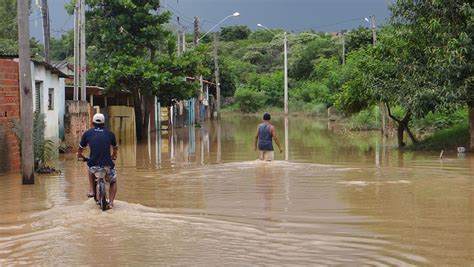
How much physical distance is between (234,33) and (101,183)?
10281 centimetres

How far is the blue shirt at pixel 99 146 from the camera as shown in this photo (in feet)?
34.8

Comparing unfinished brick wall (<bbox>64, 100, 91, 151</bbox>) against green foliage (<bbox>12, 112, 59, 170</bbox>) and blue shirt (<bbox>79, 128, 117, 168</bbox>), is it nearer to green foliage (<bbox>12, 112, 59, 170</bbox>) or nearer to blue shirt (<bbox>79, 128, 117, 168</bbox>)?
green foliage (<bbox>12, 112, 59, 170</bbox>)

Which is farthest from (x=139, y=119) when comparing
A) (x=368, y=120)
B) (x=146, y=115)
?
(x=368, y=120)

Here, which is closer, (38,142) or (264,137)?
(264,137)

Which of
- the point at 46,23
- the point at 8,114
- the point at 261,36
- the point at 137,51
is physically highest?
the point at 261,36

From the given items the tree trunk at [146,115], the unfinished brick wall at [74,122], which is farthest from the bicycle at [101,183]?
the tree trunk at [146,115]

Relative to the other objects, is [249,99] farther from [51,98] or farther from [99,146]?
[99,146]

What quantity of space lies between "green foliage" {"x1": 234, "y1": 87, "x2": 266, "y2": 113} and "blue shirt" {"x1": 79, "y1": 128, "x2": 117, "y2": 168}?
6402cm

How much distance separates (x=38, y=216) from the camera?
10.4m

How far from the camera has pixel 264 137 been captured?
1730 centimetres

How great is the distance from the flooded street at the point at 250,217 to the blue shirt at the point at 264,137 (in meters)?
0.49

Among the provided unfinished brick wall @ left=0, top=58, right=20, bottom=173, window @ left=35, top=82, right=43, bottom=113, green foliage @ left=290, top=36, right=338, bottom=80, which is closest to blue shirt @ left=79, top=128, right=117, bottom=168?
unfinished brick wall @ left=0, top=58, right=20, bottom=173

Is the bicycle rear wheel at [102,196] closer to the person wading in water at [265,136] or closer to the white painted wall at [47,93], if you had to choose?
the person wading in water at [265,136]

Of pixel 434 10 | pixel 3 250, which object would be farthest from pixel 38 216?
pixel 434 10
